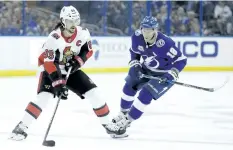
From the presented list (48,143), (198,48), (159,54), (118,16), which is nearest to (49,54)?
(48,143)

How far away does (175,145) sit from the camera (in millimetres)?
4414

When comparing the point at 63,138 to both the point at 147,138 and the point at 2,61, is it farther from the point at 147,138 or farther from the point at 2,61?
the point at 2,61

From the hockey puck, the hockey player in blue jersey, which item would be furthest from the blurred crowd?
the hockey puck

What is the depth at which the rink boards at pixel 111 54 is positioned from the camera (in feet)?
32.5

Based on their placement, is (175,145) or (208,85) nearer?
(175,145)

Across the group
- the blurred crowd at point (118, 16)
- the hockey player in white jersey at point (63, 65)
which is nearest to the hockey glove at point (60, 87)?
the hockey player in white jersey at point (63, 65)

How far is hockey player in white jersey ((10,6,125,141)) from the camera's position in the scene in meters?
4.31

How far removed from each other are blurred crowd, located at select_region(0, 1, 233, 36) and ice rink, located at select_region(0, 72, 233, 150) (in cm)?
186

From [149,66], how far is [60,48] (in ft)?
2.90

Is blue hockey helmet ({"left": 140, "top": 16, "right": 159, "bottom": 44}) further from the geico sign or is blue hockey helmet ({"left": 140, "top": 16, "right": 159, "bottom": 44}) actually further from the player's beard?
the geico sign

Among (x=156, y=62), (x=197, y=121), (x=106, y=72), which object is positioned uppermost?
(x=156, y=62)

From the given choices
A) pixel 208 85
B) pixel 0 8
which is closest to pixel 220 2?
pixel 208 85

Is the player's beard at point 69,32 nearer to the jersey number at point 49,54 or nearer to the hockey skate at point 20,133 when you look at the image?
the jersey number at point 49,54

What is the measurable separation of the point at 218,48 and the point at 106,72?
2.27 meters
